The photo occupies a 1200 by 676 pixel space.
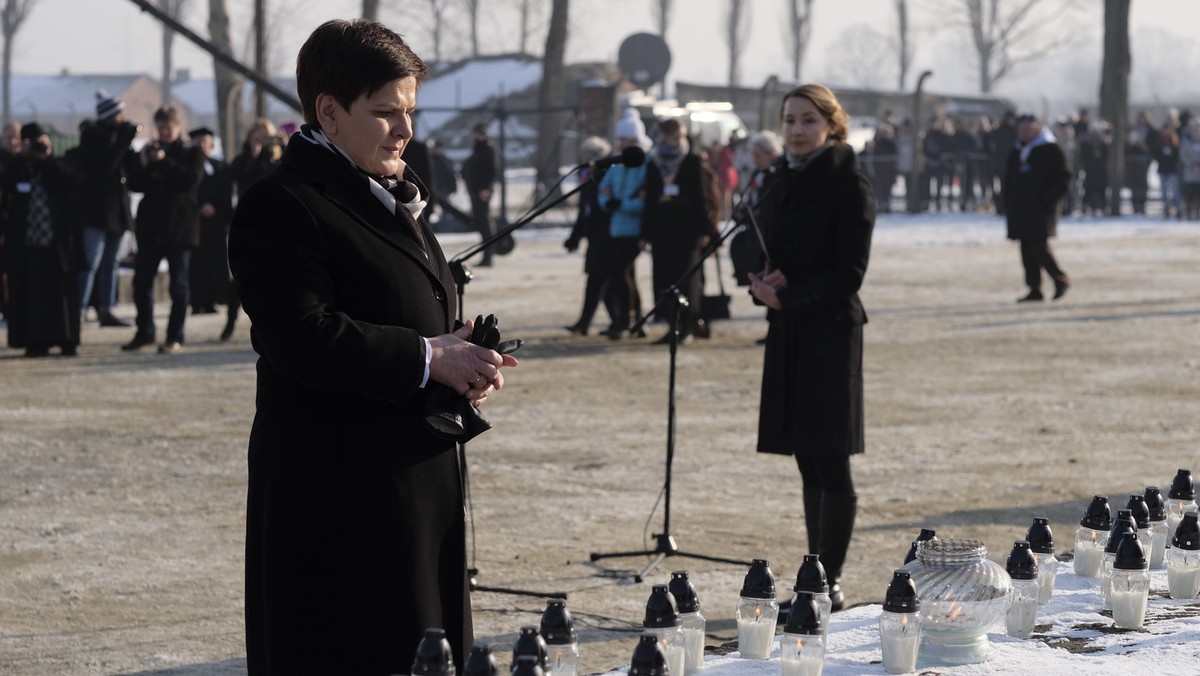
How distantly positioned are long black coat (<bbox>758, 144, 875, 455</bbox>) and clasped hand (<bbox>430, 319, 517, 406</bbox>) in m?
2.66

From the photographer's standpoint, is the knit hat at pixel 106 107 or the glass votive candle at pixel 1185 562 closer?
the glass votive candle at pixel 1185 562

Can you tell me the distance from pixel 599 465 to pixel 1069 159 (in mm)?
23115

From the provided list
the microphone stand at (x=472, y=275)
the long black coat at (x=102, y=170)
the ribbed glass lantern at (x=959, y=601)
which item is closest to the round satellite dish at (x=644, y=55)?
the long black coat at (x=102, y=170)

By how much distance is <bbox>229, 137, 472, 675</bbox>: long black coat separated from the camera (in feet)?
11.4

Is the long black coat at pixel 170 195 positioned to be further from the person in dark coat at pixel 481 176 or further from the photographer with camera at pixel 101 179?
the person in dark coat at pixel 481 176

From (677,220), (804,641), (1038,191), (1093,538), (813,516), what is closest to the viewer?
(804,641)

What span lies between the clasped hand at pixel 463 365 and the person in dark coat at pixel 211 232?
415 inches

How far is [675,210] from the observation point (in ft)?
46.0

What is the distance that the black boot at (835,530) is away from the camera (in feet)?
20.3

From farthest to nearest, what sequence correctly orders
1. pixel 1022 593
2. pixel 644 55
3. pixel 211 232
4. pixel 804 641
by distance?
pixel 644 55 → pixel 211 232 → pixel 1022 593 → pixel 804 641

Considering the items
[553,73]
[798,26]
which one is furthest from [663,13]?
[553,73]

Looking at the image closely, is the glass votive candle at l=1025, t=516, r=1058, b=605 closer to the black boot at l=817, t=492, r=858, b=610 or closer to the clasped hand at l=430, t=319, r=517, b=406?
the black boot at l=817, t=492, r=858, b=610

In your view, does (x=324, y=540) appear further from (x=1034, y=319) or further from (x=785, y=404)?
(x=1034, y=319)

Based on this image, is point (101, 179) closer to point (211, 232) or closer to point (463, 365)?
point (211, 232)
